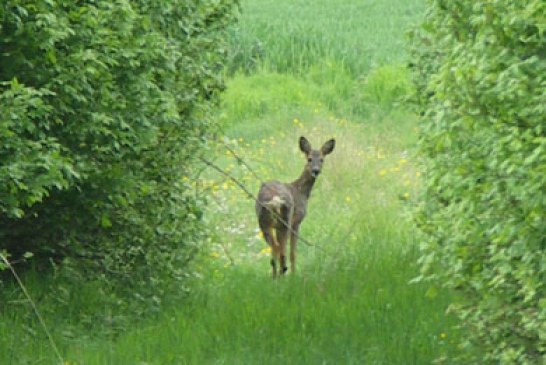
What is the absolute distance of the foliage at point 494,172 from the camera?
843 cm

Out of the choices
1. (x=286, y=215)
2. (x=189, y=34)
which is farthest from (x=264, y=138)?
(x=189, y=34)

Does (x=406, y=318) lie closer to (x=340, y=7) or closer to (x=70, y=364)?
(x=70, y=364)

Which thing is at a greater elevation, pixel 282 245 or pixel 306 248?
pixel 306 248

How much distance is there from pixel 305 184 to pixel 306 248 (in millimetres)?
917

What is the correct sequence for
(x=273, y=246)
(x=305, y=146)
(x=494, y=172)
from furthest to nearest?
(x=305, y=146)
(x=273, y=246)
(x=494, y=172)

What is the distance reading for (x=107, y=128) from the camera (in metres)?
11.9

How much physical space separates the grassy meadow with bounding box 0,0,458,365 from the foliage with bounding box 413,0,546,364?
674 mm

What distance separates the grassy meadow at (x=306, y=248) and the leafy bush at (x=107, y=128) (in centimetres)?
46

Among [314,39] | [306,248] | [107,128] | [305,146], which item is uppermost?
[314,39]

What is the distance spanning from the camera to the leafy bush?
10.9m

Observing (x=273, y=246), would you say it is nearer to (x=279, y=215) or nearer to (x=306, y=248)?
(x=279, y=215)

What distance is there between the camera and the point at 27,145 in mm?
10914

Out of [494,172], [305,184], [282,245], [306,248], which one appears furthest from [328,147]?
[494,172]

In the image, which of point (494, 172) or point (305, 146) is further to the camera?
point (305, 146)
